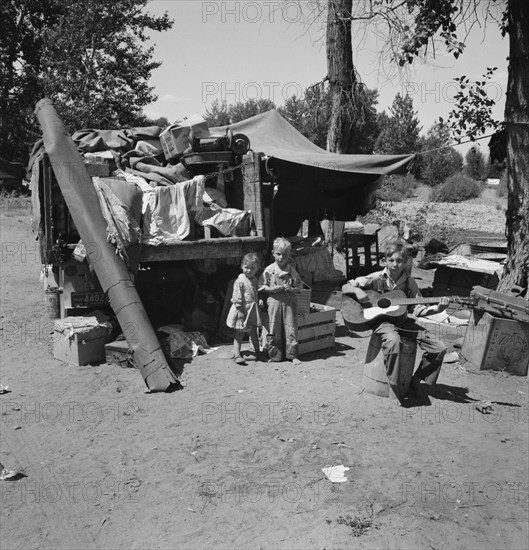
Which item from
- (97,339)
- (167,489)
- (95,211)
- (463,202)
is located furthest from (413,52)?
(463,202)

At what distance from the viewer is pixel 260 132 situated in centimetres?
1266

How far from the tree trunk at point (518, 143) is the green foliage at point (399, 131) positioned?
4639cm

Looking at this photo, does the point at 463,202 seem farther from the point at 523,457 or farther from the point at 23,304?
the point at 523,457

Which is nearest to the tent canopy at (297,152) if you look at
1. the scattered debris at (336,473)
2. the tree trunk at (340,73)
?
the tree trunk at (340,73)

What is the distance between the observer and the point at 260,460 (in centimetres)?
511

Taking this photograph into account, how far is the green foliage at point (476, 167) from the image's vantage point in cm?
5200

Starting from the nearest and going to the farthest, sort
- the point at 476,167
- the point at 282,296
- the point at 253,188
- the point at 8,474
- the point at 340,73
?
the point at 8,474 → the point at 282,296 → the point at 253,188 → the point at 340,73 → the point at 476,167

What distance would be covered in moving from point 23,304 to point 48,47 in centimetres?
1696

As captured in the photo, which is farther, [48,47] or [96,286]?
[48,47]

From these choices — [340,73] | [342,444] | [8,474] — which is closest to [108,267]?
[8,474]

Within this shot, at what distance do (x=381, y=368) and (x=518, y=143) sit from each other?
4436 millimetres

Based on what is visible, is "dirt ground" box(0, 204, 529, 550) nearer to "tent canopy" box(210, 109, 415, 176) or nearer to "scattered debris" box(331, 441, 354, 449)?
"scattered debris" box(331, 441, 354, 449)

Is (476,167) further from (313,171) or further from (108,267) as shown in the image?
(108,267)

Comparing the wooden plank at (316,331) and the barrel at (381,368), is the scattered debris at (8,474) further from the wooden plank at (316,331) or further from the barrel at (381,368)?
the wooden plank at (316,331)
